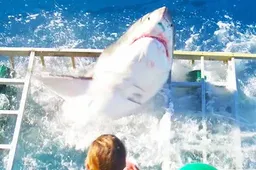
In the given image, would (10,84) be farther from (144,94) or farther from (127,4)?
(127,4)

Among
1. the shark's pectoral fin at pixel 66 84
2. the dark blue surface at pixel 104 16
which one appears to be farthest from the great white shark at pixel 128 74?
the dark blue surface at pixel 104 16

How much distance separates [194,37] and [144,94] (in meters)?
1.83

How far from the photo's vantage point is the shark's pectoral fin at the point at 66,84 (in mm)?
4078

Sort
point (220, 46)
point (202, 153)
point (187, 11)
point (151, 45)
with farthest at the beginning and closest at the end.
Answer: point (187, 11) < point (220, 46) < point (202, 153) < point (151, 45)

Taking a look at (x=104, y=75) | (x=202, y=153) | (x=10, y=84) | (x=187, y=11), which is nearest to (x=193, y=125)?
(x=202, y=153)

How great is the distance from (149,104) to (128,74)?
0.53 m

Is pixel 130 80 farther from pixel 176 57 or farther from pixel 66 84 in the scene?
pixel 176 57

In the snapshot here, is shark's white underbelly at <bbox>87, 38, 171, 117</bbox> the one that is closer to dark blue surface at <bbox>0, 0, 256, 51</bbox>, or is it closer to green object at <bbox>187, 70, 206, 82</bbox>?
green object at <bbox>187, 70, 206, 82</bbox>

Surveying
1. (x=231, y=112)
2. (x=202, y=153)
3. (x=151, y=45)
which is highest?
(x=151, y=45)

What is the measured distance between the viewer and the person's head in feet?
7.26

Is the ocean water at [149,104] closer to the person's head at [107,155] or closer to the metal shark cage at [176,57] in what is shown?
the metal shark cage at [176,57]

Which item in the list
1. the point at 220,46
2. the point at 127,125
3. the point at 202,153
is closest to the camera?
the point at 202,153

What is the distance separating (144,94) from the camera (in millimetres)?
4168

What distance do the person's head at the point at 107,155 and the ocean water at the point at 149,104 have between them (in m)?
1.84
